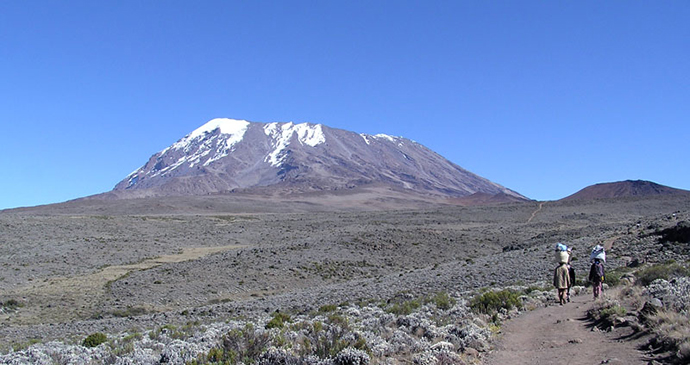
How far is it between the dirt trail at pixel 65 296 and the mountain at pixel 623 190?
11034 cm

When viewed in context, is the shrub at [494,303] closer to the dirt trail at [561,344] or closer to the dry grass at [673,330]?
the dirt trail at [561,344]

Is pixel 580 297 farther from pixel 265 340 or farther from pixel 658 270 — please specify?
pixel 265 340

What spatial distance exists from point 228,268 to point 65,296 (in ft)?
27.4

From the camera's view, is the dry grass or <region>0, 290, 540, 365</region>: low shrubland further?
<region>0, 290, 540, 365</region>: low shrubland

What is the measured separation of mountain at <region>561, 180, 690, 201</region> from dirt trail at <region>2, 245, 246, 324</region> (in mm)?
110337

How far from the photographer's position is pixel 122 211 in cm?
8856

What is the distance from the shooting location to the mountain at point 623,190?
118 metres

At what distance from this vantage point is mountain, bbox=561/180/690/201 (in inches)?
4665

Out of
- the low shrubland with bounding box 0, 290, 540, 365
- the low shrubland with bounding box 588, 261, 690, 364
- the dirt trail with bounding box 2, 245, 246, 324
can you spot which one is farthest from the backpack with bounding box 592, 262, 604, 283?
the dirt trail with bounding box 2, 245, 246, 324

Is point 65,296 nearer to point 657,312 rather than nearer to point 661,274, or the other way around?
point 661,274

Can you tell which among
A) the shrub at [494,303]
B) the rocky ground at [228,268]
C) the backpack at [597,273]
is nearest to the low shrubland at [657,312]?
the backpack at [597,273]

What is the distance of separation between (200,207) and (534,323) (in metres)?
92.6

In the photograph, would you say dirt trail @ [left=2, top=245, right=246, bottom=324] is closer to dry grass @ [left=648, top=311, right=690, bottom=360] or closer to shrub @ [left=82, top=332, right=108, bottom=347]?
shrub @ [left=82, top=332, right=108, bottom=347]

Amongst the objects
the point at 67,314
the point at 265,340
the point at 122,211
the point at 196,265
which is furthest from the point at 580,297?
the point at 122,211
